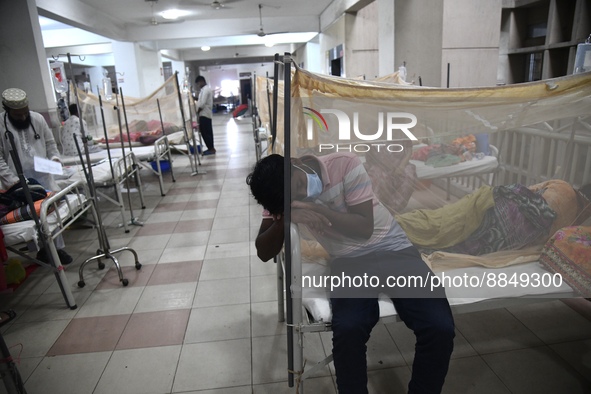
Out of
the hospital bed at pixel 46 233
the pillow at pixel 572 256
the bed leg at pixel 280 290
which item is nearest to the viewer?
the pillow at pixel 572 256

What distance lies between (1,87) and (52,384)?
17.0 feet

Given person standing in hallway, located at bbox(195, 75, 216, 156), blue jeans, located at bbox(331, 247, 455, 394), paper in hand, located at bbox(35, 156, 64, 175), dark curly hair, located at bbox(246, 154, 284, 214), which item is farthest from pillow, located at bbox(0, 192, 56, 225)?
person standing in hallway, located at bbox(195, 75, 216, 156)

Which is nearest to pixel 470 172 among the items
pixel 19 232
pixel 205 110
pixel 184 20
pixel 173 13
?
pixel 19 232

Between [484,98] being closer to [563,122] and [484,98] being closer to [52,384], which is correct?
[563,122]

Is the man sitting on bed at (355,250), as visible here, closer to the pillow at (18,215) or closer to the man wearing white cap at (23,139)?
the pillow at (18,215)

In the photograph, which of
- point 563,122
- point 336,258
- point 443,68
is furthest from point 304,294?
point 443,68

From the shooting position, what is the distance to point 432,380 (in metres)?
1.44

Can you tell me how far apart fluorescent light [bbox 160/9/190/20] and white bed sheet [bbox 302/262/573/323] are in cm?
830

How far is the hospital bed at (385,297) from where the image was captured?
4.75 ft

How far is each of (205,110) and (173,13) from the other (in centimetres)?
272

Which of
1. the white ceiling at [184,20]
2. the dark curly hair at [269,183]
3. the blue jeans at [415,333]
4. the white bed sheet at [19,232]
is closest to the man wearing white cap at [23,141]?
the white bed sheet at [19,232]

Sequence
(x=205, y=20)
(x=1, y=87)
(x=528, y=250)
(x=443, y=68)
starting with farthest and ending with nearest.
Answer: (x=205, y=20), (x=1, y=87), (x=443, y=68), (x=528, y=250)

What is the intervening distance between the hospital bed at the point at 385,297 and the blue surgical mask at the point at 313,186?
0.43 ft

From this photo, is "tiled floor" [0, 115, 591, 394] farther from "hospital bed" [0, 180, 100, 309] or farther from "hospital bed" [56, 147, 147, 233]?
"hospital bed" [56, 147, 147, 233]
